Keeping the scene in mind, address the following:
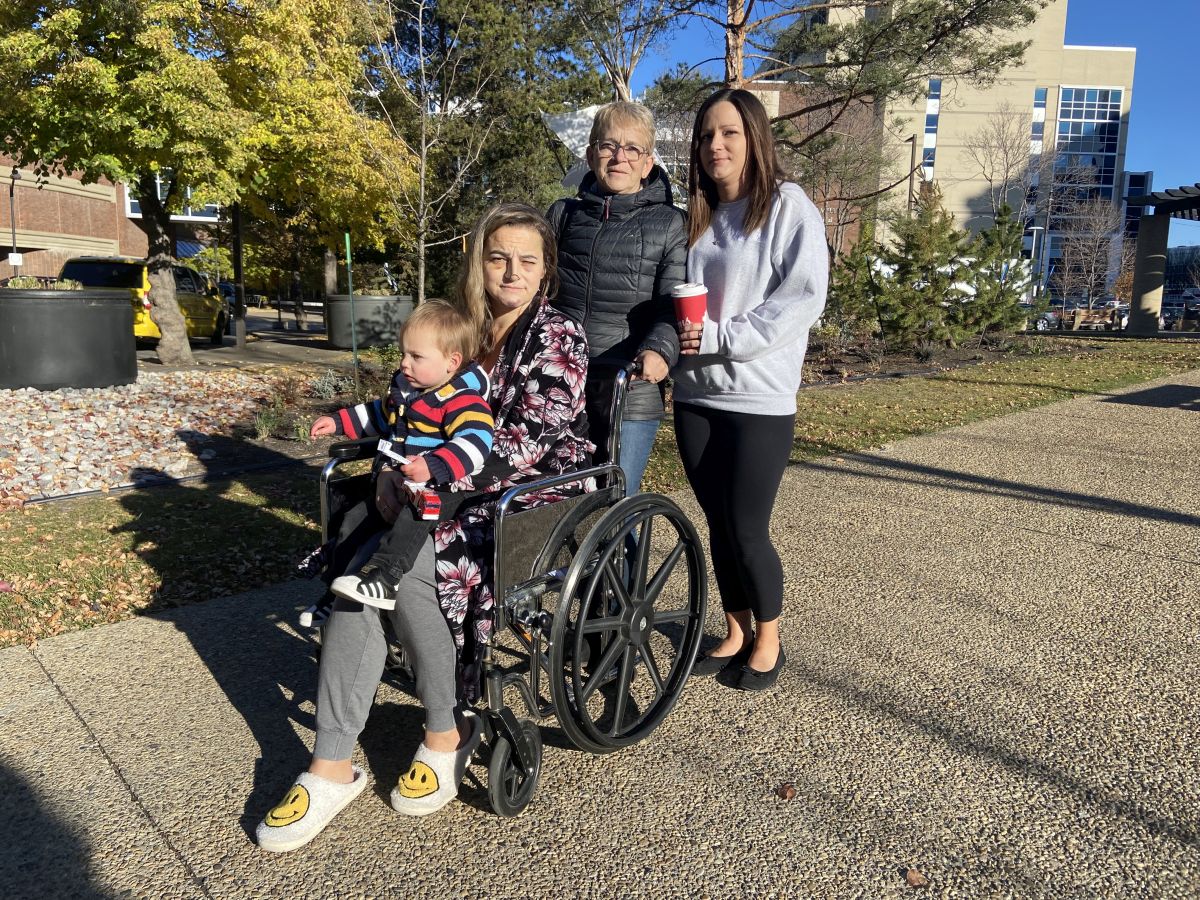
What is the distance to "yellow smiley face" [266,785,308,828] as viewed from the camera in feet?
7.44

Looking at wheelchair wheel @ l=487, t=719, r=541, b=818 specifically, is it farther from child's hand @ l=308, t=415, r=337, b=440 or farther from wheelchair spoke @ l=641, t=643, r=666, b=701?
child's hand @ l=308, t=415, r=337, b=440

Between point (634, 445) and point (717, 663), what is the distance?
870 mm

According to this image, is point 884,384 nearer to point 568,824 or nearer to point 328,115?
point 328,115

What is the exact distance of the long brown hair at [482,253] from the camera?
2701mm

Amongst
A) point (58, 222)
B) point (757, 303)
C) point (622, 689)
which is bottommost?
point (622, 689)

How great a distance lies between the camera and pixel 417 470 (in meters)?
2.23

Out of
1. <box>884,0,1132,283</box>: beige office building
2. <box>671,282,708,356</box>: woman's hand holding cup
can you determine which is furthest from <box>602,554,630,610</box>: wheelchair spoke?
<box>884,0,1132,283</box>: beige office building

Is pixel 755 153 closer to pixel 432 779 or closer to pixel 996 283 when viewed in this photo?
pixel 432 779

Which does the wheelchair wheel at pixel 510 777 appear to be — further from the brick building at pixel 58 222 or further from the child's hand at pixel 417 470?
the brick building at pixel 58 222

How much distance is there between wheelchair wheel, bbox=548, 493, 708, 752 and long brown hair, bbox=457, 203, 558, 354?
74cm

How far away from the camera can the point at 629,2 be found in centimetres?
1359

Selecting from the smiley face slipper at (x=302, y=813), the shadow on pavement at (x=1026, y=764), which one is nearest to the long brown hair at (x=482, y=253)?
the smiley face slipper at (x=302, y=813)

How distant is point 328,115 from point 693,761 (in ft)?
40.1

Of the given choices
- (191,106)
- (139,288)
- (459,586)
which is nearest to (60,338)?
(191,106)
